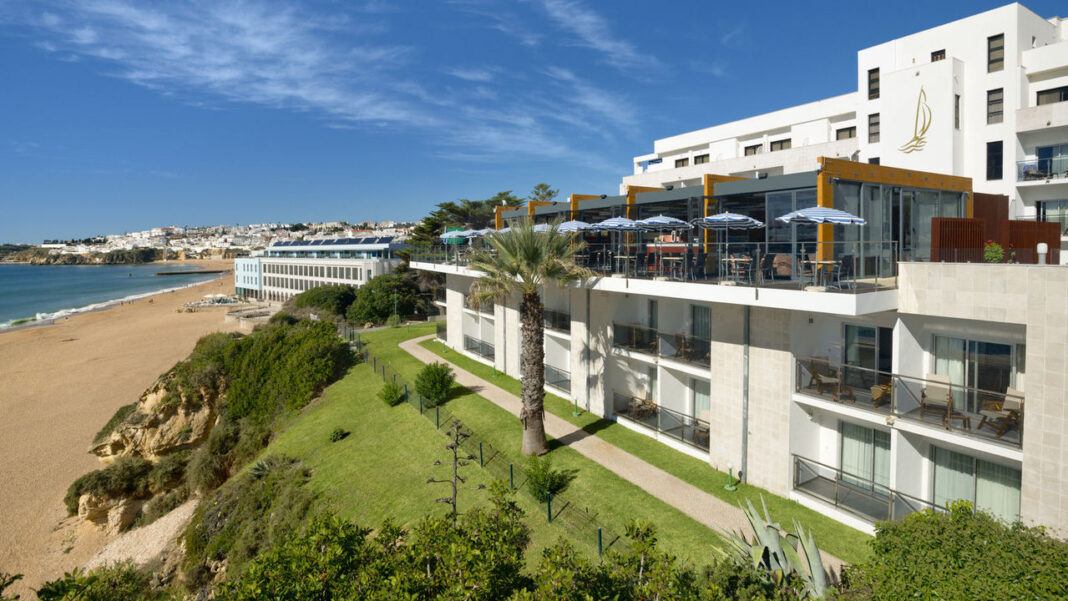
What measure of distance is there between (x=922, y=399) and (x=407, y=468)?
16.1 metres

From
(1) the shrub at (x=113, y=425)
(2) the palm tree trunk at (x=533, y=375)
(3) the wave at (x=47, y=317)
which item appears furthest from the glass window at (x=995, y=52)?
(3) the wave at (x=47, y=317)

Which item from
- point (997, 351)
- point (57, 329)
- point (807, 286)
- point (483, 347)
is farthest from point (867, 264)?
point (57, 329)

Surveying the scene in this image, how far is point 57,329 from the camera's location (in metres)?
71.4

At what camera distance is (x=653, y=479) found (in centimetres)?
1650

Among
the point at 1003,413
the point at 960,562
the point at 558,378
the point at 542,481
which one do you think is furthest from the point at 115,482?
the point at 1003,413

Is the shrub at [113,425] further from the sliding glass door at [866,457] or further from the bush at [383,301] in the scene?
the sliding glass door at [866,457]

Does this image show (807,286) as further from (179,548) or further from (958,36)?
(179,548)

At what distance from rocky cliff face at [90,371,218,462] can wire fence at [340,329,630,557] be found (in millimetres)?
11683

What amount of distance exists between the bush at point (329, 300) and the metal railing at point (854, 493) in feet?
150

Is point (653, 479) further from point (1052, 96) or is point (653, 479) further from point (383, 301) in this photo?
point (383, 301)

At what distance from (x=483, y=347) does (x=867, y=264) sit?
71.4 feet

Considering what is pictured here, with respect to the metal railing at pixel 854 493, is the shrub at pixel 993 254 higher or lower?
higher

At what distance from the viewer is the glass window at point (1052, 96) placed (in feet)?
79.6

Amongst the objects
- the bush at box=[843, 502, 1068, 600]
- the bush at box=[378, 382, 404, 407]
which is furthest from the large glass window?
the bush at box=[378, 382, 404, 407]
